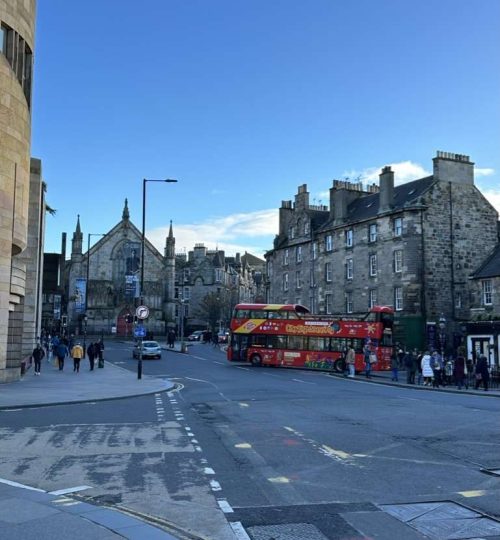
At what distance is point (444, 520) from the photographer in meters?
6.55

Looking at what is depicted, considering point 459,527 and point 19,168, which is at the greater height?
point 19,168

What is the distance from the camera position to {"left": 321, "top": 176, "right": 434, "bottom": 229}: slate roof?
4831 cm

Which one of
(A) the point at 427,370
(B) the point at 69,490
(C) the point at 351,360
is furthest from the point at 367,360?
(B) the point at 69,490

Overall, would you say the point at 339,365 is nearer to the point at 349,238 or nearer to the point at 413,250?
the point at 413,250

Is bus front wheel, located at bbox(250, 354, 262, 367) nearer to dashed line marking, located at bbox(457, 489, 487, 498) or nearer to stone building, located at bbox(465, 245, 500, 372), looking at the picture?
stone building, located at bbox(465, 245, 500, 372)

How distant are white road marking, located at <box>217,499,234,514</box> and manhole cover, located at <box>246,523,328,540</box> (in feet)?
2.17

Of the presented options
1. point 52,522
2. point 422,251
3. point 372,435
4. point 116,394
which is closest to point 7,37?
point 116,394

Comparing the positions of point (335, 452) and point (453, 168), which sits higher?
point (453, 168)

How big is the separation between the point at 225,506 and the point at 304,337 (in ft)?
105

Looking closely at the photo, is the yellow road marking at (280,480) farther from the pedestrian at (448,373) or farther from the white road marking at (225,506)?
the pedestrian at (448,373)

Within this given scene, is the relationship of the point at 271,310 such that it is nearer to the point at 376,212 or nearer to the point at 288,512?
the point at 376,212

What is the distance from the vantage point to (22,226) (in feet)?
82.6

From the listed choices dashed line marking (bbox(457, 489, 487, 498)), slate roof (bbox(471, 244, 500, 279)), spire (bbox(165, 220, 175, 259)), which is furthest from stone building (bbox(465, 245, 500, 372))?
spire (bbox(165, 220, 175, 259))

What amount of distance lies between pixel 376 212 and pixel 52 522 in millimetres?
47313
